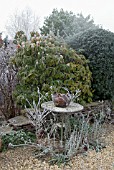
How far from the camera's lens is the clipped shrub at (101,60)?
4.82m

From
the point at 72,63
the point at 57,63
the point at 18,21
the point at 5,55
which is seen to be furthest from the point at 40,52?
the point at 18,21

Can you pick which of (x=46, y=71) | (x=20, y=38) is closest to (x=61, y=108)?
(x=46, y=71)

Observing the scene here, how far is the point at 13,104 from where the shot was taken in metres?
4.85

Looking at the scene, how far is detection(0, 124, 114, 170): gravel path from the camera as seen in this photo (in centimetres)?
321

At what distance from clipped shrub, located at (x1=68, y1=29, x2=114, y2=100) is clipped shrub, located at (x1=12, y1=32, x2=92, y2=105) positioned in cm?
30

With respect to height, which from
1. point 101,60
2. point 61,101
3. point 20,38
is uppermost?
point 20,38

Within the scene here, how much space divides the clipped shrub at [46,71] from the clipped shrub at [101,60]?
30 centimetres

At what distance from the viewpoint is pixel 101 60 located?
4793 mm

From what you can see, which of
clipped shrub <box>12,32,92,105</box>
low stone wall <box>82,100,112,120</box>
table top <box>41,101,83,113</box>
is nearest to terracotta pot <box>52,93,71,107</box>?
table top <box>41,101,83,113</box>

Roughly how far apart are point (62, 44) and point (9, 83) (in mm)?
1220

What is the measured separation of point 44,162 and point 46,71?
1.55 m

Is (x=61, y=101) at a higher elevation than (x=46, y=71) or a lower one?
lower

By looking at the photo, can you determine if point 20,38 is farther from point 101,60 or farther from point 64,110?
point 64,110

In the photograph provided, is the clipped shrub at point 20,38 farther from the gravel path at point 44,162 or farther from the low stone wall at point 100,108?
the gravel path at point 44,162
